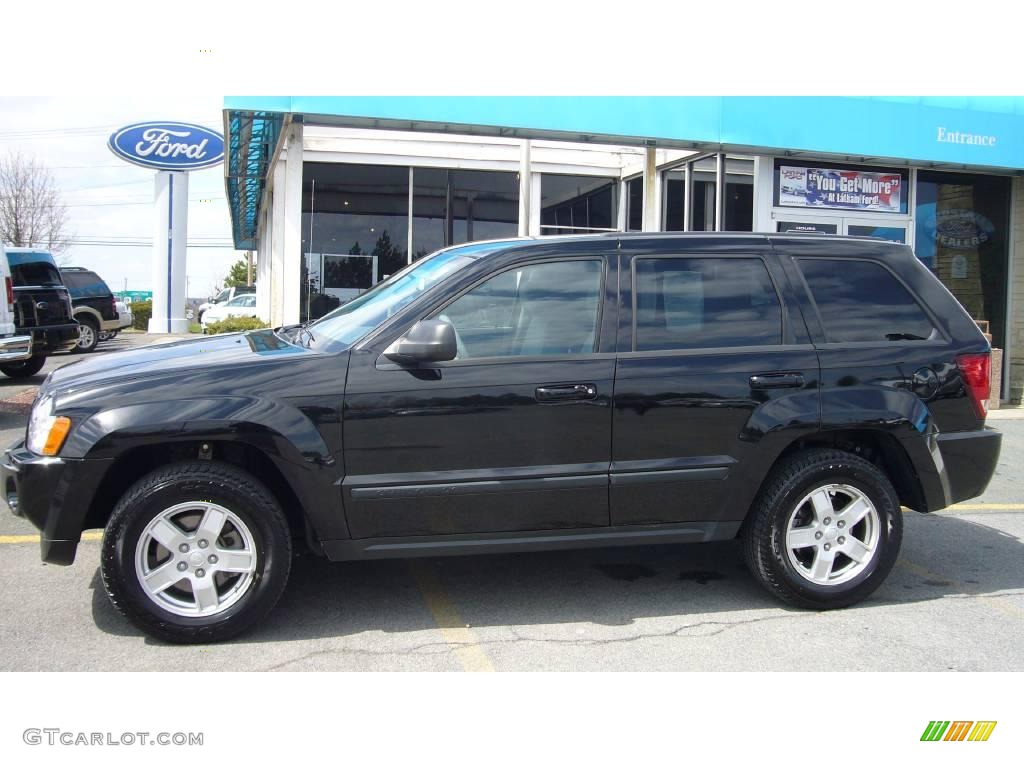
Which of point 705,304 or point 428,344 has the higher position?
point 705,304

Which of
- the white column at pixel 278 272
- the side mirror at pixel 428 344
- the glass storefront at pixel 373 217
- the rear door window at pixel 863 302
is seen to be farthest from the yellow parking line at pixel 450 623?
the glass storefront at pixel 373 217

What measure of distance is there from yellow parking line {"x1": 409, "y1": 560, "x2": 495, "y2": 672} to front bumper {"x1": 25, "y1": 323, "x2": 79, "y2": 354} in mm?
11817

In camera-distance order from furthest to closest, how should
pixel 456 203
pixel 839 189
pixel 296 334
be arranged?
pixel 456 203 → pixel 839 189 → pixel 296 334

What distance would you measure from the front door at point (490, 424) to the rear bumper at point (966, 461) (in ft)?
6.13

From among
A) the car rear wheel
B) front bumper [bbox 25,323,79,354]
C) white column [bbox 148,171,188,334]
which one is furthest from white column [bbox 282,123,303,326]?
white column [bbox 148,171,188,334]

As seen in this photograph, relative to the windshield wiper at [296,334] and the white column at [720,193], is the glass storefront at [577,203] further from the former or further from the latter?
the windshield wiper at [296,334]

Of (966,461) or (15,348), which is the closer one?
(966,461)

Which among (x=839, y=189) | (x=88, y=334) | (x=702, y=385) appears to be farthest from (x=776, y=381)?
(x=88, y=334)

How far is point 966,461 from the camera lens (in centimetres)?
464

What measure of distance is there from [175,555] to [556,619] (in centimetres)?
181

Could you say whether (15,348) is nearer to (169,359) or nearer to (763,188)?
(169,359)

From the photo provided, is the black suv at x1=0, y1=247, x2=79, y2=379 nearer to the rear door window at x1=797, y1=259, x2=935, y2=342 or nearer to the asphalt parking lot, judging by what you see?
the asphalt parking lot

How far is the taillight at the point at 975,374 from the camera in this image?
462 centimetres
